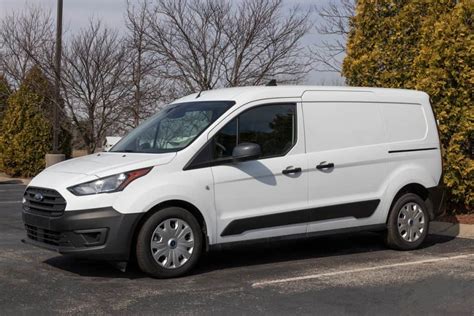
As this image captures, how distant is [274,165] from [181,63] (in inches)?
554

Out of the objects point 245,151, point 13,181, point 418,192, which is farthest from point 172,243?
point 13,181

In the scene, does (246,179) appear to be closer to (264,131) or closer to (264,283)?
(264,131)

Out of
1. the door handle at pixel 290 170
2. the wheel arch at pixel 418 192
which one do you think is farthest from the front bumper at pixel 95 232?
the wheel arch at pixel 418 192

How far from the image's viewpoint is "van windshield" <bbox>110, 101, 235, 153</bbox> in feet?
22.2

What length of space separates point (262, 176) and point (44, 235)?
2.32m

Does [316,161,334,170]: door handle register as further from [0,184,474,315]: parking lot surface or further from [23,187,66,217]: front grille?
[23,187,66,217]: front grille

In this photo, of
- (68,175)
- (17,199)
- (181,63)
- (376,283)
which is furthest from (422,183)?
(181,63)

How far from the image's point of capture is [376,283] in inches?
245

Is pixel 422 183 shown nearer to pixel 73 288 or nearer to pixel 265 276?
pixel 265 276

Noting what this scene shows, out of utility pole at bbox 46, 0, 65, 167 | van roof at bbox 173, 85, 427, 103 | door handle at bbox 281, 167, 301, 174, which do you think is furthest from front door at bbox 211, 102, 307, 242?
utility pole at bbox 46, 0, 65, 167

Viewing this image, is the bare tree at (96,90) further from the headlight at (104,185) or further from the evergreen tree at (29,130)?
the headlight at (104,185)

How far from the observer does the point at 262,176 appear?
6.81 meters

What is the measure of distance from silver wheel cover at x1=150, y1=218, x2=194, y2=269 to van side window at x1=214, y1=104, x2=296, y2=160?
86 centimetres

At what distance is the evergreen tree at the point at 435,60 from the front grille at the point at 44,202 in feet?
21.5
